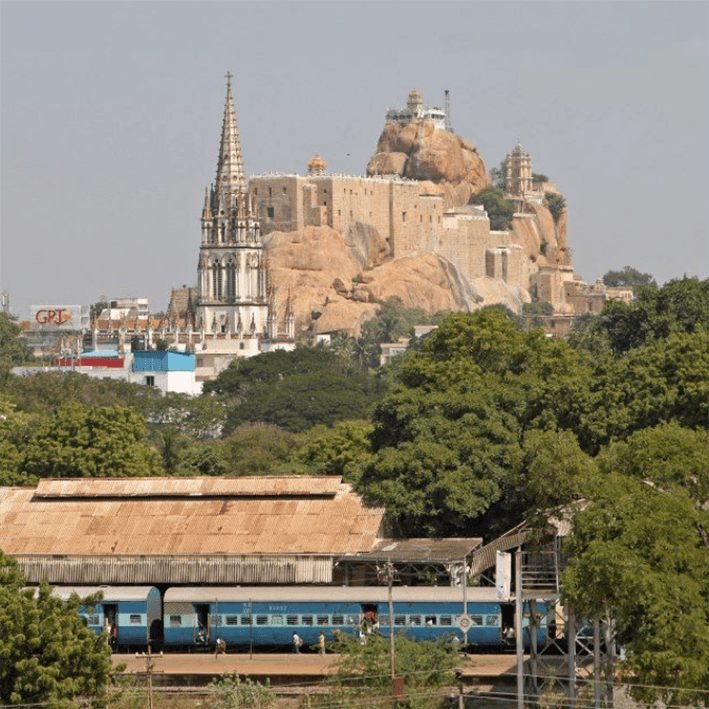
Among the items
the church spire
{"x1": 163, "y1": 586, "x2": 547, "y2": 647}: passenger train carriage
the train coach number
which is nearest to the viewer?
the train coach number

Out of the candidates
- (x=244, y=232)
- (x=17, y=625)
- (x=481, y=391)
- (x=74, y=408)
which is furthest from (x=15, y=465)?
(x=244, y=232)

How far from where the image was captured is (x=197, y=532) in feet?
190

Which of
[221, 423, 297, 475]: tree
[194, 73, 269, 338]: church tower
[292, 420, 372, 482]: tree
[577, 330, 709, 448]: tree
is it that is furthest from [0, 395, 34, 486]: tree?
[194, 73, 269, 338]: church tower

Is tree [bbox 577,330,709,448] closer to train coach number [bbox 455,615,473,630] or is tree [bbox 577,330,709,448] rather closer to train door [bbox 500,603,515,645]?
train door [bbox 500,603,515,645]

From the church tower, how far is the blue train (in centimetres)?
13413

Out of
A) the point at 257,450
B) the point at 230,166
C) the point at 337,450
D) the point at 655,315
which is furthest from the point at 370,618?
the point at 230,166

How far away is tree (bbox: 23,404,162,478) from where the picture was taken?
7450 cm

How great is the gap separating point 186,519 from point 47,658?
15.1 m

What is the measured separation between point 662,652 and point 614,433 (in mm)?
22212

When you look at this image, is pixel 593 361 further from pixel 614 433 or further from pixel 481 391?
pixel 614 433

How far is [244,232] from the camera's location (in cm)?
18900

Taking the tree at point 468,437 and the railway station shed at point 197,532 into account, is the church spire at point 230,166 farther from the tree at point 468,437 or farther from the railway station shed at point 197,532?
the railway station shed at point 197,532

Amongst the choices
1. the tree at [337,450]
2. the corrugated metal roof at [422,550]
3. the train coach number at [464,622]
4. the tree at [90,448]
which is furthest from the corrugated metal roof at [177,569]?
the tree at [337,450]

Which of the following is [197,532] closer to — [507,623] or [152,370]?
[507,623]
